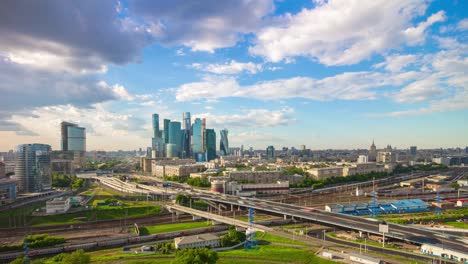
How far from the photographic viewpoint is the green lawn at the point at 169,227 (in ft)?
147

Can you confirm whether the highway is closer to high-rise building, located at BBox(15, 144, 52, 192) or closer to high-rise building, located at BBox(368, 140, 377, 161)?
high-rise building, located at BBox(15, 144, 52, 192)

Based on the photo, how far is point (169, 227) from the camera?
46938 millimetres

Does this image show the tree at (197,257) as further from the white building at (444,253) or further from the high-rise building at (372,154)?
the high-rise building at (372,154)

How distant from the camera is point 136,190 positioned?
83688 millimetres

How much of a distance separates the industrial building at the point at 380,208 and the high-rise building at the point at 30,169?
7804 centimetres

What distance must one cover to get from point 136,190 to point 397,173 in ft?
315

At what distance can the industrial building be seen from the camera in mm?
53312

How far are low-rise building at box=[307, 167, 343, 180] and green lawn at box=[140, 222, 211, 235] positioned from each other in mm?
57105

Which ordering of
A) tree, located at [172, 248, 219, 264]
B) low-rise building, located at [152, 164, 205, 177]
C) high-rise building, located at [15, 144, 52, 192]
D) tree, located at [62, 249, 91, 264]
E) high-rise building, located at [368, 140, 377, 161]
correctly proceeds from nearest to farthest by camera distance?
tree, located at [172, 248, 219, 264] → tree, located at [62, 249, 91, 264] → high-rise building, located at [15, 144, 52, 192] → low-rise building, located at [152, 164, 205, 177] → high-rise building, located at [368, 140, 377, 161]

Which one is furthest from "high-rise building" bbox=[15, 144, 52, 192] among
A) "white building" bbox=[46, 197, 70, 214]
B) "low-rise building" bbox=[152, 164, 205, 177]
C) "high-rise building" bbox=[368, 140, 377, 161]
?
"high-rise building" bbox=[368, 140, 377, 161]

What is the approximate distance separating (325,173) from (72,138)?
137 meters

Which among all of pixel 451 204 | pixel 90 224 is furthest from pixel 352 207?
pixel 90 224

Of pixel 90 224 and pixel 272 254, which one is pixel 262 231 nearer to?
pixel 272 254

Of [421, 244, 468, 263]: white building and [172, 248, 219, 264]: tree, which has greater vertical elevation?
[172, 248, 219, 264]: tree
